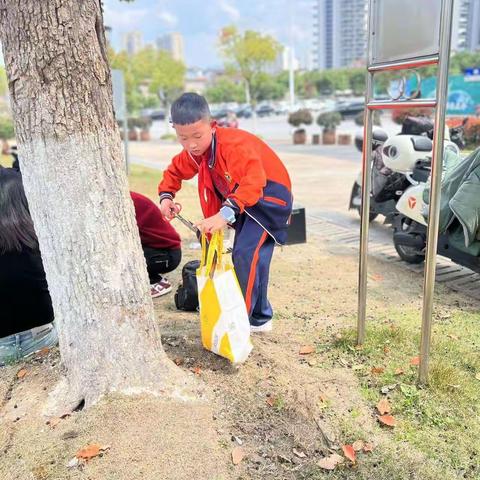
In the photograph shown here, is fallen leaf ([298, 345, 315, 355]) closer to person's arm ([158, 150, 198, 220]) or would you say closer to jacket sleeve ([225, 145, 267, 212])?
jacket sleeve ([225, 145, 267, 212])

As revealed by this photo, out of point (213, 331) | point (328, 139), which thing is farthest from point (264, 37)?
point (213, 331)

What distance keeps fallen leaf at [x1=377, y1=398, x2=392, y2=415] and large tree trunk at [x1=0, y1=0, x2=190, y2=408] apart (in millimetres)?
938

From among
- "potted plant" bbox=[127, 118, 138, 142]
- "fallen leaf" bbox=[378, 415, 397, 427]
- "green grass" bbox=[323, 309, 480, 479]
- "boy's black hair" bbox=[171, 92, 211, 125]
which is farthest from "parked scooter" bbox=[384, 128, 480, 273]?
"potted plant" bbox=[127, 118, 138, 142]

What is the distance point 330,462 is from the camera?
7.61 feet

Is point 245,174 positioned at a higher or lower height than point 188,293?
higher

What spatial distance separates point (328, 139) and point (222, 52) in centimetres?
970

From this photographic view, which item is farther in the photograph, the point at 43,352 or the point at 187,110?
the point at 43,352

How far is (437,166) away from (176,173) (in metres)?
1.52

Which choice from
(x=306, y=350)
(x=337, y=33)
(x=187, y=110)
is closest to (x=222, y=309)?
(x=306, y=350)

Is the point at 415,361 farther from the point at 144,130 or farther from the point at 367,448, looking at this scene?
the point at 144,130

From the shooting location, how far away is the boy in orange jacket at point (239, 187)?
2.79 metres

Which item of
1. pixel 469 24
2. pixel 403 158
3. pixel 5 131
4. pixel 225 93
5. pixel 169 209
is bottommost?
pixel 5 131

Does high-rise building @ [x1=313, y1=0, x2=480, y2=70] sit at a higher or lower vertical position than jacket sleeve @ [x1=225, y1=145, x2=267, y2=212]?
higher

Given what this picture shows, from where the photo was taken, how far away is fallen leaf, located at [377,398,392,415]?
262 centimetres
